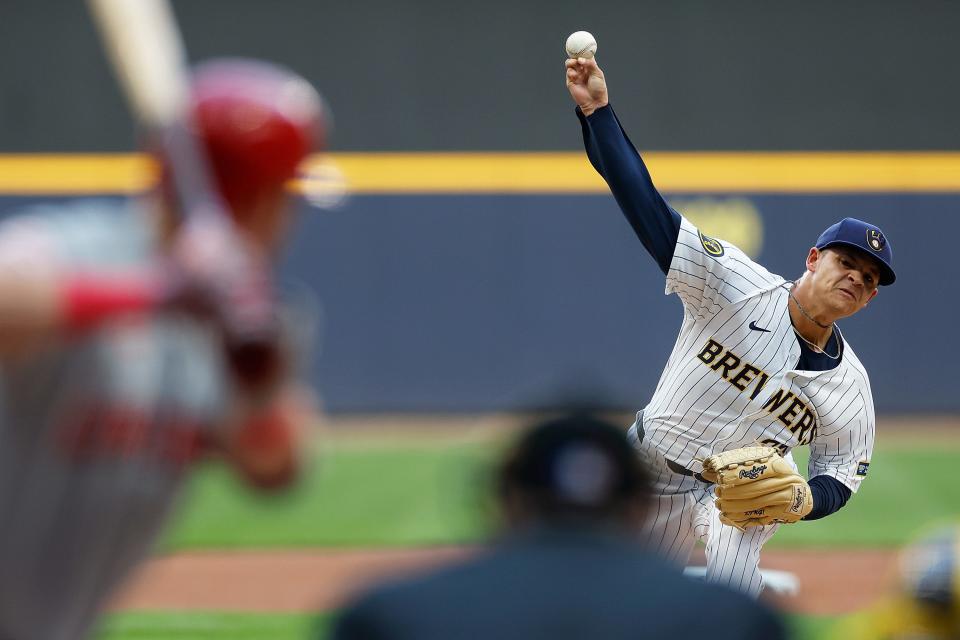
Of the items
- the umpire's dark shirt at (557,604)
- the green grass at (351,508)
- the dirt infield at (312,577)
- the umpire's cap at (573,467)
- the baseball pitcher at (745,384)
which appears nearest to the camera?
the umpire's dark shirt at (557,604)

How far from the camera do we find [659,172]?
A: 1244cm

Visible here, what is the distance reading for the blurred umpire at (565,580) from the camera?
176 cm

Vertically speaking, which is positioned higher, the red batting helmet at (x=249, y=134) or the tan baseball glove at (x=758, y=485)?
the red batting helmet at (x=249, y=134)

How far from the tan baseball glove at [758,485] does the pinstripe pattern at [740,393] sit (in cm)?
24

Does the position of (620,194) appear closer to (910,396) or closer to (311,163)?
(311,163)

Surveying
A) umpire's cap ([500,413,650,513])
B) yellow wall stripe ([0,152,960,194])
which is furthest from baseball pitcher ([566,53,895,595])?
yellow wall stripe ([0,152,960,194])

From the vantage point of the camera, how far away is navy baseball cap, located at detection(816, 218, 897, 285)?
468 cm

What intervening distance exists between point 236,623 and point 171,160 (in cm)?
483

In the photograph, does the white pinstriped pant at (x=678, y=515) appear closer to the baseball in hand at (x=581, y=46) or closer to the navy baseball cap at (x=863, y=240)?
the navy baseball cap at (x=863, y=240)

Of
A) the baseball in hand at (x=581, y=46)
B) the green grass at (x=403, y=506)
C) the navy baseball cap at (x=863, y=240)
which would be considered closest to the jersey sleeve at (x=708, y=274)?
the navy baseball cap at (x=863, y=240)

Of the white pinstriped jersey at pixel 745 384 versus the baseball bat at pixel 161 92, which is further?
the white pinstriped jersey at pixel 745 384

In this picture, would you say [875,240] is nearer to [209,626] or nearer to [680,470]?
[680,470]

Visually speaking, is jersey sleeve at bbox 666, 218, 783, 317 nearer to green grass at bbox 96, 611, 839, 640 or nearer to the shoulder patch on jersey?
the shoulder patch on jersey

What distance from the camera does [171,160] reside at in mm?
2094
